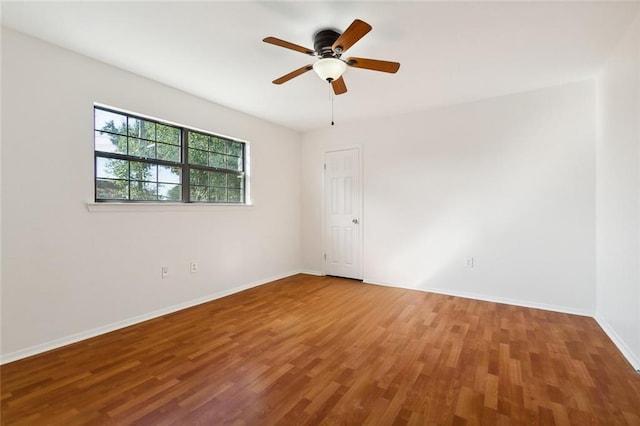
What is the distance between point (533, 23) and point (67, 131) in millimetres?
3799

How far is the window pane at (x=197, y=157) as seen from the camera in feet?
11.4

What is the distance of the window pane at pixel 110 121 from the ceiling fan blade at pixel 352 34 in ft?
7.32

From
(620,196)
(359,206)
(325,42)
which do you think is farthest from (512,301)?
(325,42)

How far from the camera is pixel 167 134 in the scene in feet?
10.7

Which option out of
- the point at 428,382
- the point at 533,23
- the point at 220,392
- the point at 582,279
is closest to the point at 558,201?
the point at 582,279

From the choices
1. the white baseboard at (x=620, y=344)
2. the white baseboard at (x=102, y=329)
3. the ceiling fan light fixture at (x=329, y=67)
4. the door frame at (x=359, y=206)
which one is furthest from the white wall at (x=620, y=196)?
the white baseboard at (x=102, y=329)

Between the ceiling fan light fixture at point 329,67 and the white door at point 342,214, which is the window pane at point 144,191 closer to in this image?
the ceiling fan light fixture at point 329,67

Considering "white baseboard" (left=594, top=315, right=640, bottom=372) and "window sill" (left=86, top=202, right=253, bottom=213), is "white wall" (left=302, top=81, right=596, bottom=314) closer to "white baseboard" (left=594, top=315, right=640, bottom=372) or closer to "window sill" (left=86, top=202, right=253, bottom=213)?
"white baseboard" (left=594, top=315, right=640, bottom=372)

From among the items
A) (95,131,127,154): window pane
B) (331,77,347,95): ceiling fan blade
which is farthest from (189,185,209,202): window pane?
(331,77,347,95): ceiling fan blade

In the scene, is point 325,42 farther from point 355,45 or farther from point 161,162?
point 161,162

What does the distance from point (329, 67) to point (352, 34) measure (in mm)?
402

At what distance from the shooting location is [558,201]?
125 inches

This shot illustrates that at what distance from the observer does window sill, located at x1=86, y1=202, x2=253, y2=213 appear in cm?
262

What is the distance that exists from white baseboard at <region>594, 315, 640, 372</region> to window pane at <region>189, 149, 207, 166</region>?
4387 millimetres
